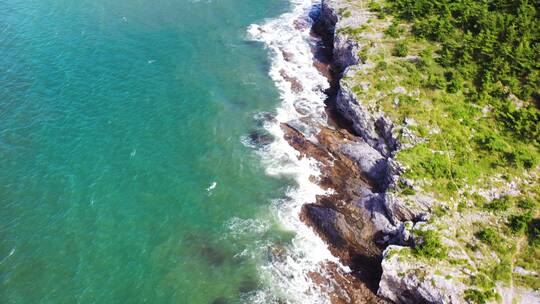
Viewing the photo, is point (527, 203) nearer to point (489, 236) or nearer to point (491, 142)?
point (489, 236)

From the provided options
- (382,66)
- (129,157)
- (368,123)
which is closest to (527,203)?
(368,123)

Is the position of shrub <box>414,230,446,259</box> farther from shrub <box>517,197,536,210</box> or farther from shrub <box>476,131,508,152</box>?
shrub <box>476,131,508,152</box>

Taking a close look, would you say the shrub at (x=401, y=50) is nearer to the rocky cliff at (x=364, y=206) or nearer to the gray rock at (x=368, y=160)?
the rocky cliff at (x=364, y=206)

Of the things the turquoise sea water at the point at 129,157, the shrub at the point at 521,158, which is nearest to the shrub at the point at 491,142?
the shrub at the point at 521,158

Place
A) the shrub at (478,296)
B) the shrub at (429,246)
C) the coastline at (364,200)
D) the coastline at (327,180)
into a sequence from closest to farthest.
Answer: the shrub at (478,296), the coastline at (364,200), the shrub at (429,246), the coastline at (327,180)

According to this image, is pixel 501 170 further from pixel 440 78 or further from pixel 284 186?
pixel 284 186

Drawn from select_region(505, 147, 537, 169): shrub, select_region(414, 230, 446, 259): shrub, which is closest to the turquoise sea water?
select_region(414, 230, 446, 259): shrub

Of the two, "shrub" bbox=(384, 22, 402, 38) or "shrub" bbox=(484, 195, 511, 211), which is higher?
"shrub" bbox=(384, 22, 402, 38)
